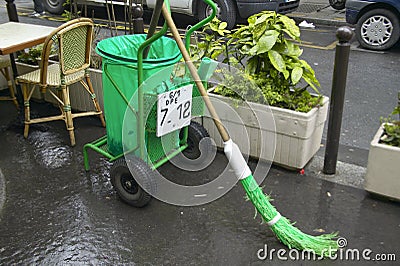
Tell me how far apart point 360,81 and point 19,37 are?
4.37 meters

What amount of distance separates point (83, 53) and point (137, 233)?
6.47 feet

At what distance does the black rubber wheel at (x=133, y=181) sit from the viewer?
3301 mm

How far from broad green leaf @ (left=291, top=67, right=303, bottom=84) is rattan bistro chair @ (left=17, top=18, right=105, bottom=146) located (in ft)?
6.24

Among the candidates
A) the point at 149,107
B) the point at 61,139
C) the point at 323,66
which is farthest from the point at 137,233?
the point at 323,66

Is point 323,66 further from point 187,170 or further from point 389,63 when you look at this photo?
point 187,170

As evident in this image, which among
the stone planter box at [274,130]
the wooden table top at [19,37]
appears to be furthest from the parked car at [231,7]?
the stone planter box at [274,130]

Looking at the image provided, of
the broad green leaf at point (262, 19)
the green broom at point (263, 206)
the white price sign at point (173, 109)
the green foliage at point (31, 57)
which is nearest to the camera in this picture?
the green broom at point (263, 206)

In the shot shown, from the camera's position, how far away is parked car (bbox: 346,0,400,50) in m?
7.58

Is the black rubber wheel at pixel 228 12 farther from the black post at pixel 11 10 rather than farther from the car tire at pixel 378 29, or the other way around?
the black post at pixel 11 10

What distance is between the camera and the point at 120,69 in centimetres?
337

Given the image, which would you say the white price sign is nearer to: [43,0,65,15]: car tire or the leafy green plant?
the leafy green plant

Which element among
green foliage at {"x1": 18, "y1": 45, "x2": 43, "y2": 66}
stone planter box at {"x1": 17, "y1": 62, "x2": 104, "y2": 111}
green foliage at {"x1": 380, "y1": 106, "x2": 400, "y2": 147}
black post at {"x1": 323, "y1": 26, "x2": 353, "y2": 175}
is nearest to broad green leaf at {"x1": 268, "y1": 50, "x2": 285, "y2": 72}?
black post at {"x1": 323, "y1": 26, "x2": 353, "y2": 175}

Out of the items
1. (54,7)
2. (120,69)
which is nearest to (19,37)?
(120,69)

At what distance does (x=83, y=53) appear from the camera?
173 inches
